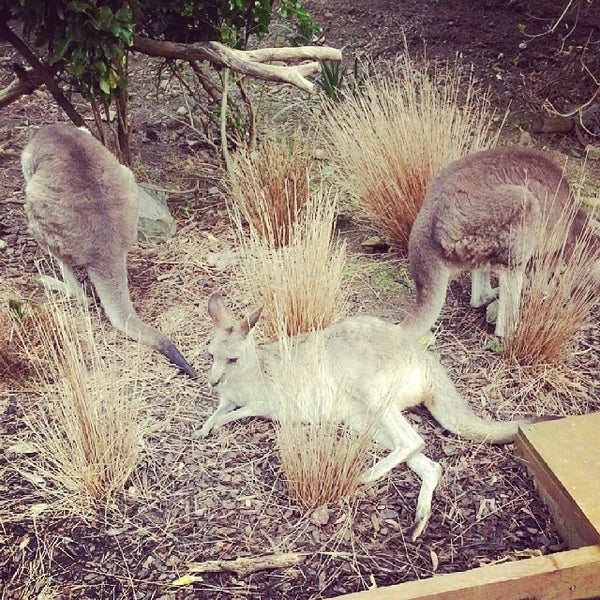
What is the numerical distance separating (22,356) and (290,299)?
4.33 ft

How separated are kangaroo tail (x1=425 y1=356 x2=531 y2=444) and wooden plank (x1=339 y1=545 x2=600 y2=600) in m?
0.66

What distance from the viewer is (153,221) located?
5.16 m

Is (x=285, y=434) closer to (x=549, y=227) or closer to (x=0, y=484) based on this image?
(x=0, y=484)

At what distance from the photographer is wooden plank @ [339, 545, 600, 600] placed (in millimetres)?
2562

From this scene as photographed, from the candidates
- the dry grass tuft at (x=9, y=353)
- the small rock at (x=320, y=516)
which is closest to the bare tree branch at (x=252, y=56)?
the dry grass tuft at (x=9, y=353)

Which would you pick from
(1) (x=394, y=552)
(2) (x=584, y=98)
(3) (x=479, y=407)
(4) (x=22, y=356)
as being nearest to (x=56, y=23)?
(4) (x=22, y=356)

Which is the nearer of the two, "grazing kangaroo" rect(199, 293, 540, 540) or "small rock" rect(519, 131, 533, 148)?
"grazing kangaroo" rect(199, 293, 540, 540)

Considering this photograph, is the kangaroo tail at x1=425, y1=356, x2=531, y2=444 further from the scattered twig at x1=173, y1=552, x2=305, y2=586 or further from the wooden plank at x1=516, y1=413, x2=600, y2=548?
the scattered twig at x1=173, y1=552, x2=305, y2=586

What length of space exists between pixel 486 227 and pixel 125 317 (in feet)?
6.22

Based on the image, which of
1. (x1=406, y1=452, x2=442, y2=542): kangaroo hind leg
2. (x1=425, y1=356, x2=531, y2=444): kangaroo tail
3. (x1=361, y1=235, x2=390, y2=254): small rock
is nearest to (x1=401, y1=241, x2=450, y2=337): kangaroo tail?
(x1=425, y1=356, x2=531, y2=444): kangaroo tail

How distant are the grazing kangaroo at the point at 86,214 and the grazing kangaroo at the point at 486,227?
1478mm

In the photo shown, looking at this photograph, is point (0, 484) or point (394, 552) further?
point (0, 484)

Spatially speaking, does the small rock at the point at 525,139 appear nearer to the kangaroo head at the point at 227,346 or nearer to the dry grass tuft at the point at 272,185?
the dry grass tuft at the point at 272,185

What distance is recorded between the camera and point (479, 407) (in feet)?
11.9
